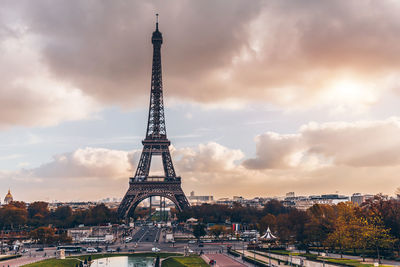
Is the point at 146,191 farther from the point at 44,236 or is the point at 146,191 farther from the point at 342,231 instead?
the point at 342,231

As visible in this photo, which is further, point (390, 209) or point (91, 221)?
point (91, 221)

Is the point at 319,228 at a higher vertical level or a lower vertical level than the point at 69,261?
higher

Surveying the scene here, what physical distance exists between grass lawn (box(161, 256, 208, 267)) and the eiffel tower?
2169 inches

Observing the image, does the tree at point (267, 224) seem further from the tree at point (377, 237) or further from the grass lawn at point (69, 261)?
the tree at point (377, 237)

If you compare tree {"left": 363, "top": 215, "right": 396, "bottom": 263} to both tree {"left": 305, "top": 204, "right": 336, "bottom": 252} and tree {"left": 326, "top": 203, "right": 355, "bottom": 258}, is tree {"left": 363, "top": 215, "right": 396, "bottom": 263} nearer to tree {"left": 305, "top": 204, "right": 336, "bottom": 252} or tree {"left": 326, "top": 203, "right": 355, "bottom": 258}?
tree {"left": 326, "top": 203, "right": 355, "bottom": 258}

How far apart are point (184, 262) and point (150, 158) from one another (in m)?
64.5

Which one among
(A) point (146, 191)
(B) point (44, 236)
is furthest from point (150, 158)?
(B) point (44, 236)

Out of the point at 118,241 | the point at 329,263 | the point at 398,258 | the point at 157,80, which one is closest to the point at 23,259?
the point at 118,241

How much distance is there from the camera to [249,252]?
2862 inches

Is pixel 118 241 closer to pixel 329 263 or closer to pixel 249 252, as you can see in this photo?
pixel 249 252

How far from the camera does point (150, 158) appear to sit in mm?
123938

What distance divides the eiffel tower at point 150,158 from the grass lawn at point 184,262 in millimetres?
55099

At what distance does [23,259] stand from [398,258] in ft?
183

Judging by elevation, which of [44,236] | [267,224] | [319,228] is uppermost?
[319,228]
